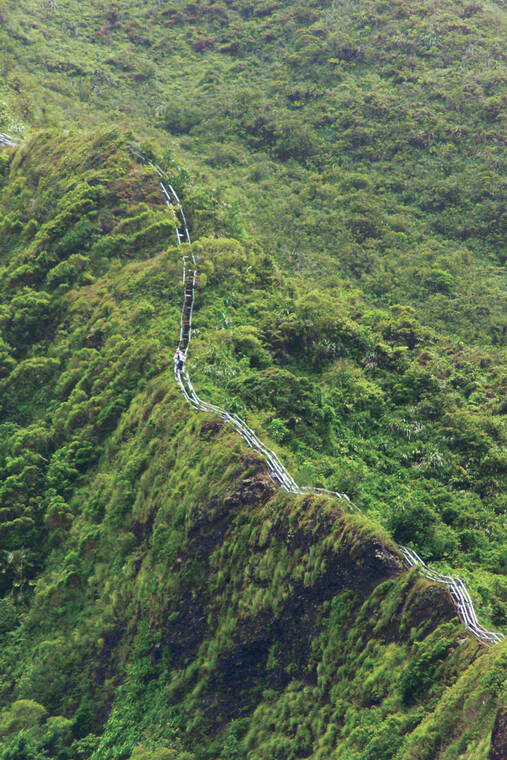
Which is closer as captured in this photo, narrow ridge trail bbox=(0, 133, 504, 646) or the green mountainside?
narrow ridge trail bbox=(0, 133, 504, 646)

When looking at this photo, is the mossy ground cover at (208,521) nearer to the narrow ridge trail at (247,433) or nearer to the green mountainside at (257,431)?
the green mountainside at (257,431)

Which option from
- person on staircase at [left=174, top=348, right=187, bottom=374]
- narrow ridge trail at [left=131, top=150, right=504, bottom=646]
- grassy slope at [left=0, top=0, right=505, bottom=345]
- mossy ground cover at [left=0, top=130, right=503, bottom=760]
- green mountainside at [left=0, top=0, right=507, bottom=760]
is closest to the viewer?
narrow ridge trail at [left=131, top=150, right=504, bottom=646]

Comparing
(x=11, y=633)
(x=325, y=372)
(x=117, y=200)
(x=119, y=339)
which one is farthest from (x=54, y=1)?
(x=11, y=633)

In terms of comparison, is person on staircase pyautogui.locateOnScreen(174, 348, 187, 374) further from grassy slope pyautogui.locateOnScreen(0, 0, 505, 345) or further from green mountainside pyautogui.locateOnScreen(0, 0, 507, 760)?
grassy slope pyautogui.locateOnScreen(0, 0, 505, 345)

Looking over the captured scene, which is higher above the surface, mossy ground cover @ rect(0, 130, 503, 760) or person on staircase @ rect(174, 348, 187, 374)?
person on staircase @ rect(174, 348, 187, 374)

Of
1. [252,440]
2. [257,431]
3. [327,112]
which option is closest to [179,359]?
[257,431]

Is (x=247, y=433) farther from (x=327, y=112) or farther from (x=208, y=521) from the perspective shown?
(x=327, y=112)

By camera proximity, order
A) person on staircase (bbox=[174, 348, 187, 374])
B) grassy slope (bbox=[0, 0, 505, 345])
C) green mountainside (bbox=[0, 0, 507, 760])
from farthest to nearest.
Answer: grassy slope (bbox=[0, 0, 505, 345])
person on staircase (bbox=[174, 348, 187, 374])
green mountainside (bbox=[0, 0, 507, 760])

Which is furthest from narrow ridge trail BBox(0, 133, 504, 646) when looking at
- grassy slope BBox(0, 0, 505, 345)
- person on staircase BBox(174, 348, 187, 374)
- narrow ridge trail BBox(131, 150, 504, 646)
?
grassy slope BBox(0, 0, 505, 345)
